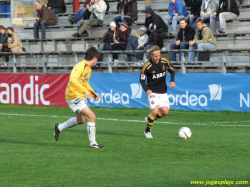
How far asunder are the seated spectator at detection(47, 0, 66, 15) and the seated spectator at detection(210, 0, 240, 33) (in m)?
10.6

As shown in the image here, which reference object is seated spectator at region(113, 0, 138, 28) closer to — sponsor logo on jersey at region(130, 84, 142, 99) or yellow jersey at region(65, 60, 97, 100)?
sponsor logo on jersey at region(130, 84, 142, 99)

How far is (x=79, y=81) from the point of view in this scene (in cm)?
1228

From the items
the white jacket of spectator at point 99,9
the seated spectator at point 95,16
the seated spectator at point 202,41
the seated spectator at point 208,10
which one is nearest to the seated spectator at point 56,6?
the seated spectator at point 95,16

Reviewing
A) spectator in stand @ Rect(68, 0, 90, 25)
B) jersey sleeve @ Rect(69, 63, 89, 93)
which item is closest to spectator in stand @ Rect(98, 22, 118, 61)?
spectator in stand @ Rect(68, 0, 90, 25)

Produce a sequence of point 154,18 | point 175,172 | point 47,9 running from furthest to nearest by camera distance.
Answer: point 47,9, point 154,18, point 175,172

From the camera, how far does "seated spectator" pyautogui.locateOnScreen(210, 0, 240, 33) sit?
73.3ft

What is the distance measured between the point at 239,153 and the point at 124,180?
3.37 m

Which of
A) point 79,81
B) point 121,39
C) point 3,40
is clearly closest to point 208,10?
point 121,39

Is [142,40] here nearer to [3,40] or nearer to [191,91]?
[191,91]

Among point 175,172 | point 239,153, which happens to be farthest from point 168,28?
point 175,172

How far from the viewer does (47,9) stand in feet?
95.2

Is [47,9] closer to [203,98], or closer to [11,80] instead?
[11,80]

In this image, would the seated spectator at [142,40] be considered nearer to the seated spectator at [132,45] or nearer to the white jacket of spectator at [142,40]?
the white jacket of spectator at [142,40]

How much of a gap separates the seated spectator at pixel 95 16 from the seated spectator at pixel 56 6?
3.36 metres
